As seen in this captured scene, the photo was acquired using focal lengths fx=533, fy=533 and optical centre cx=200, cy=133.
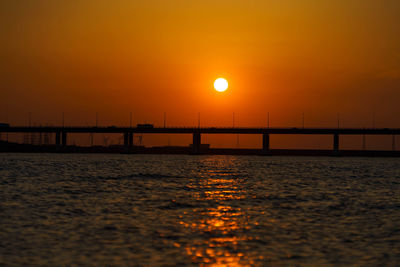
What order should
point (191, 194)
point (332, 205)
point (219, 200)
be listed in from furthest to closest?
point (191, 194) → point (219, 200) → point (332, 205)

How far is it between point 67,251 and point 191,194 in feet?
89.4

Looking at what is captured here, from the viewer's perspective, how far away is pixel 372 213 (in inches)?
1383

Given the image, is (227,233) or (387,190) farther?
(387,190)

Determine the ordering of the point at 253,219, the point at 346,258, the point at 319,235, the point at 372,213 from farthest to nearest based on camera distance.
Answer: the point at 372,213 < the point at 253,219 < the point at 319,235 < the point at 346,258

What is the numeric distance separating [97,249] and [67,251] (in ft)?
4.00

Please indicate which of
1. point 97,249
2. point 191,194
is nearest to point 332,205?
point 191,194

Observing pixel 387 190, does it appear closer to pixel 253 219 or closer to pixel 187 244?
pixel 253 219

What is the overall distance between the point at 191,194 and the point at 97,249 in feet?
87.3

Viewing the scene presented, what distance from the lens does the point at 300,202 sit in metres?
41.6

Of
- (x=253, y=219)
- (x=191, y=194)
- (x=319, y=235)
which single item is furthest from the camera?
(x=191, y=194)

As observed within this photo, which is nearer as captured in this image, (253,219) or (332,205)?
(253,219)

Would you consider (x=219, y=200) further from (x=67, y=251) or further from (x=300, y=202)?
(x=67, y=251)

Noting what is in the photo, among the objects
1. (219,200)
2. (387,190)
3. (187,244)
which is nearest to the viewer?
(187,244)

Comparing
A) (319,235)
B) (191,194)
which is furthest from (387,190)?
(319,235)
